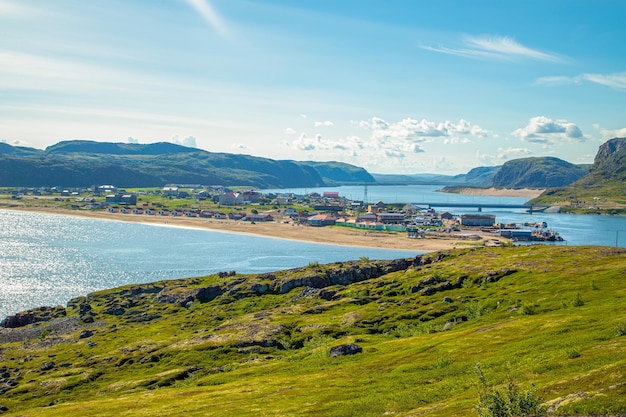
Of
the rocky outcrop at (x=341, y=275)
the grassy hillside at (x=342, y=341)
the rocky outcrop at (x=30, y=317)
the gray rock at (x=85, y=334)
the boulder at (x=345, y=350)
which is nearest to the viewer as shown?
the grassy hillside at (x=342, y=341)

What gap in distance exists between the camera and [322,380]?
56844 millimetres

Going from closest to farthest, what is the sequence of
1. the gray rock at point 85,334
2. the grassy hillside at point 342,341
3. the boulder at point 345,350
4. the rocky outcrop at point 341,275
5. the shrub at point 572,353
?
the shrub at point 572,353
the grassy hillside at point 342,341
the boulder at point 345,350
the gray rock at point 85,334
the rocky outcrop at point 341,275

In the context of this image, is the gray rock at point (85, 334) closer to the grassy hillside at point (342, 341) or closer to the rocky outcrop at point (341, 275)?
the grassy hillside at point (342, 341)

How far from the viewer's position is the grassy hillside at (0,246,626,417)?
152 ft

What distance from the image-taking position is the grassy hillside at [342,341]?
4619 centimetres

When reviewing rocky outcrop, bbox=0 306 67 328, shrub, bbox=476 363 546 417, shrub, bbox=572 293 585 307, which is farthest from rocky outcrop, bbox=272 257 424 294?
shrub, bbox=476 363 546 417

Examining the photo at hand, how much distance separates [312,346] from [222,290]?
192ft

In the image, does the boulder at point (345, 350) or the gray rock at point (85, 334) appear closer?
the boulder at point (345, 350)

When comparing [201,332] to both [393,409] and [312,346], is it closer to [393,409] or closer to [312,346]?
[312,346]

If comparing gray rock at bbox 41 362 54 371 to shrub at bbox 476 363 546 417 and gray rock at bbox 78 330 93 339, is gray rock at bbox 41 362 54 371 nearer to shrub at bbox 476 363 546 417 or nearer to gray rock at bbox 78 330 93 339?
gray rock at bbox 78 330 93 339

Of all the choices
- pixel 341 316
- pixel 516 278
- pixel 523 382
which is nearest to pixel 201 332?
pixel 341 316

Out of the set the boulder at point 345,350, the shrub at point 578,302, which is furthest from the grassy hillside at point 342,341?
the boulder at point 345,350

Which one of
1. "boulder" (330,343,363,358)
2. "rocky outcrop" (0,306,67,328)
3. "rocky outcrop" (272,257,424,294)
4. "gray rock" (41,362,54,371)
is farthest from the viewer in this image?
"rocky outcrop" (272,257,424,294)

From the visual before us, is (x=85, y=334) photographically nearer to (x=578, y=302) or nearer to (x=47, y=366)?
(x=47, y=366)
